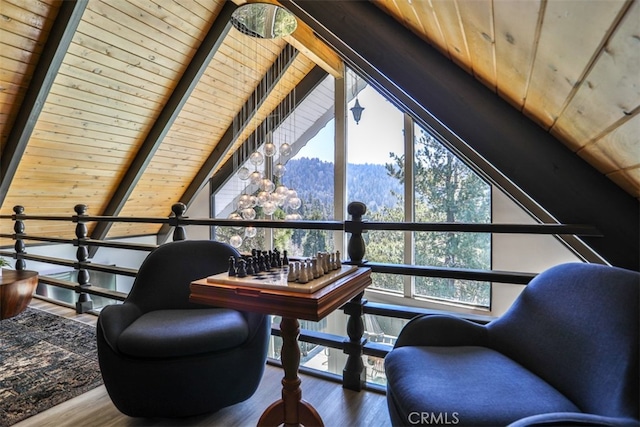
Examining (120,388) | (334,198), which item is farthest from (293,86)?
(120,388)

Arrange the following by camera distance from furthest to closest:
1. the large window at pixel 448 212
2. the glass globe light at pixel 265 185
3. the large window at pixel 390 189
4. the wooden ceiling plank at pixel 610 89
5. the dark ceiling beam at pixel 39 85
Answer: the large window at pixel 390 189, the large window at pixel 448 212, the glass globe light at pixel 265 185, the dark ceiling beam at pixel 39 85, the wooden ceiling plank at pixel 610 89

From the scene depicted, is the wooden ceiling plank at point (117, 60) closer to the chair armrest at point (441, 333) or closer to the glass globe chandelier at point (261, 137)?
the glass globe chandelier at point (261, 137)

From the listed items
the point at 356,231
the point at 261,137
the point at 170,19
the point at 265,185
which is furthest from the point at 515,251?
the point at 170,19

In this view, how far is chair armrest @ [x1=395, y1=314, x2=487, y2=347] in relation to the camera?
155cm

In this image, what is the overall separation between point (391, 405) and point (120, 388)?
126 centimetres

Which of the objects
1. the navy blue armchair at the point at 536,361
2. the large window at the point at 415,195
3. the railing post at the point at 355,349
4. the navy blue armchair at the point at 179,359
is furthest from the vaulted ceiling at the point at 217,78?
the navy blue armchair at the point at 179,359

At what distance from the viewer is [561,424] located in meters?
0.93

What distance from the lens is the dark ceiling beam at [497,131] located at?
145 cm

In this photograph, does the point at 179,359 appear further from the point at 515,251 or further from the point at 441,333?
the point at 515,251

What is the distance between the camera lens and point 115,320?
179 cm

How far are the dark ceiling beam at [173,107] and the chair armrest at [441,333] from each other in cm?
431

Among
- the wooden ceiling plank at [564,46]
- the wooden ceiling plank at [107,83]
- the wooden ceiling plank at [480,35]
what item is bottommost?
the wooden ceiling plank at [564,46]

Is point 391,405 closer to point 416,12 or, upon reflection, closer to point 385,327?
point 416,12

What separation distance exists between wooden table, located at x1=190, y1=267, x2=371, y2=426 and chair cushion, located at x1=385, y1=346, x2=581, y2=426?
1.15 ft
